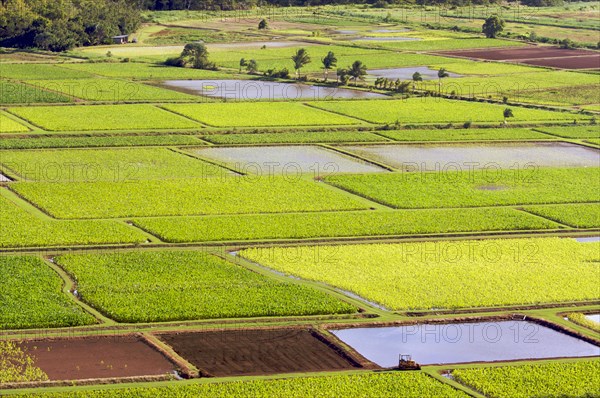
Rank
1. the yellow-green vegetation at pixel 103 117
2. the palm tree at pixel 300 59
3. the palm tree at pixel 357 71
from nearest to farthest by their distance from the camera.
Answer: the yellow-green vegetation at pixel 103 117
the palm tree at pixel 357 71
the palm tree at pixel 300 59

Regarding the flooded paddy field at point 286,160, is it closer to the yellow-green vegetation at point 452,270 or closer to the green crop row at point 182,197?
the green crop row at point 182,197

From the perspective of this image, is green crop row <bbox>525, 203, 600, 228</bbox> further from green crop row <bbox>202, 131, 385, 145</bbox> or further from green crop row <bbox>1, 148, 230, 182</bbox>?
green crop row <bbox>202, 131, 385, 145</bbox>

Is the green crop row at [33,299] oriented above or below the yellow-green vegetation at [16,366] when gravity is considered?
above

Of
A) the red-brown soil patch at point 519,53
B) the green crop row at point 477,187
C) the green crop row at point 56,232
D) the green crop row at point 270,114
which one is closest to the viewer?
the green crop row at point 56,232

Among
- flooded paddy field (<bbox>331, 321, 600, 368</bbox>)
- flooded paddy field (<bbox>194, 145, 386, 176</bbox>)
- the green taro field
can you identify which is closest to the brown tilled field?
the green taro field

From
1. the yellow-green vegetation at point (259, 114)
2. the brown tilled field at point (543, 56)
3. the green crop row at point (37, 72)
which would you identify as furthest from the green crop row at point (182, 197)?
the brown tilled field at point (543, 56)

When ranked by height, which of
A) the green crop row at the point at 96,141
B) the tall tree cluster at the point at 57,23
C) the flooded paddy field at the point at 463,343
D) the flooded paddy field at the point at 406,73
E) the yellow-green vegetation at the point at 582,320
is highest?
the tall tree cluster at the point at 57,23

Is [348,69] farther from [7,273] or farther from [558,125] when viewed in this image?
[7,273]

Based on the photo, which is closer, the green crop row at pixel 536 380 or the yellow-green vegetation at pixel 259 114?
the green crop row at pixel 536 380
